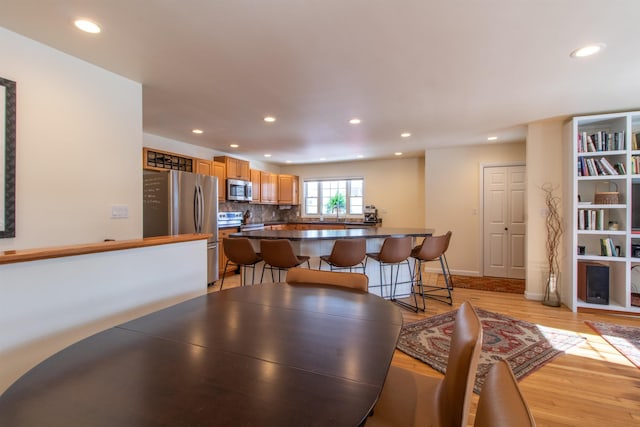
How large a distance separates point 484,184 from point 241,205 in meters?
4.81

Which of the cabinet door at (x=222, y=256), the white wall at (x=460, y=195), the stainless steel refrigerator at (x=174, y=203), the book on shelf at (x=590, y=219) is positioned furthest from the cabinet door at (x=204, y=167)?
the book on shelf at (x=590, y=219)

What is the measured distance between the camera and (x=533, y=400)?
6.43ft

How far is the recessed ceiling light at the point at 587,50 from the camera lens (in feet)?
6.94

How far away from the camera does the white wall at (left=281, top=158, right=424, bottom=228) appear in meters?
6.61

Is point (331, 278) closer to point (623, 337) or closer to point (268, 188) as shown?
point (623, 337)

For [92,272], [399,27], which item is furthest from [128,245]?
[399,27]

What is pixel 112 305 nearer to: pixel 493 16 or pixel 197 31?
pixel 197 31

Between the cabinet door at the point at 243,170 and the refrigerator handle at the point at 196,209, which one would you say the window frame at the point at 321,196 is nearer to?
the cabinet door at the point at 243,170

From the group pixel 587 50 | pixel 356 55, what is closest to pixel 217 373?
pixel 356 55

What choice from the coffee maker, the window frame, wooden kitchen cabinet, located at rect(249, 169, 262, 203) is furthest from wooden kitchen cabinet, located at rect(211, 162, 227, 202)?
the coffee maker

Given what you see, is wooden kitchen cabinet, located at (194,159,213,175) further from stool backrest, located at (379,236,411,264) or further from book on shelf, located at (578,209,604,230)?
book on shelf, located at (578,209,604,230)

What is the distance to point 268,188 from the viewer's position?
22.7ft

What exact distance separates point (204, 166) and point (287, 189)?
2.49 metres

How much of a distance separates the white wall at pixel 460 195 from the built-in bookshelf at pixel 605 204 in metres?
1.63
